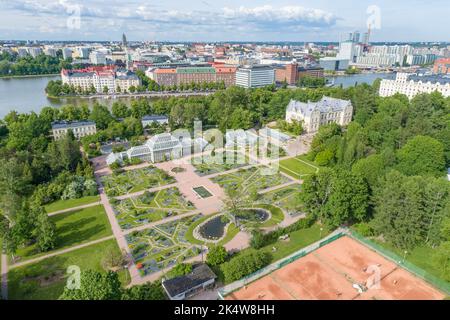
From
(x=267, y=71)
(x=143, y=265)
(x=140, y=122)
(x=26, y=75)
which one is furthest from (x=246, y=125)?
(x=26, y=75)

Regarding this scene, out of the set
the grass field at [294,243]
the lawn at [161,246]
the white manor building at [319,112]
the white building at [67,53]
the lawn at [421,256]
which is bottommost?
the lawn at [161,246]

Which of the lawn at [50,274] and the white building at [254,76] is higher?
the white building at [254,76]

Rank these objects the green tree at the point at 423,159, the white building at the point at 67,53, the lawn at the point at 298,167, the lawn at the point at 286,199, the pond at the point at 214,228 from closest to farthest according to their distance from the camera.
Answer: the pond at the point at 214,228
the lawn at the point at 286,199
the green tree at the point at 423,159
the lawn at the point at 298,167
the white building at the point at 67,53

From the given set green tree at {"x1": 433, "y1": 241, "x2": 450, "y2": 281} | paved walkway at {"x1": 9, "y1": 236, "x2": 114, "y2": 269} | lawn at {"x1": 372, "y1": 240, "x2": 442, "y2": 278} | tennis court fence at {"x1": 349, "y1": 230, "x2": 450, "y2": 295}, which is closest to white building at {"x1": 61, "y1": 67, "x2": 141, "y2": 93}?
paved walkway at {"x1": 9, "y1": 236, "x2": 114, "y2": 269}

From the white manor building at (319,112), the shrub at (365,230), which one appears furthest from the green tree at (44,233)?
the white manor building at (319,112)

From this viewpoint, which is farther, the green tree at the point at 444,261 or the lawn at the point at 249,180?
the lawn at the point at 249,180

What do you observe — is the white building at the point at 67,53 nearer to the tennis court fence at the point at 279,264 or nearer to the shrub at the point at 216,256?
the shrub at the point at 216,256

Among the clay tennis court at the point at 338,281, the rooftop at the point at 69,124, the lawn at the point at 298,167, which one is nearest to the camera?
the clay tennis court at the point at 338,281

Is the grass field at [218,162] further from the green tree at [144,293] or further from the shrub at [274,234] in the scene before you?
the green tree at [144,293]
